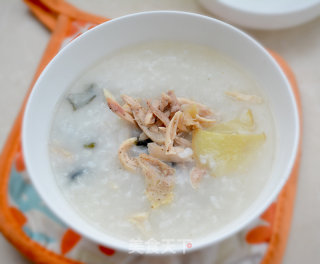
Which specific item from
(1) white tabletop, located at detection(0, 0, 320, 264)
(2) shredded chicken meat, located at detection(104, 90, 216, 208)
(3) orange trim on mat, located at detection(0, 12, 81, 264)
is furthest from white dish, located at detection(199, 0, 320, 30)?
(3) orange trim on mat, located at detection(0, 12, 81, 264)

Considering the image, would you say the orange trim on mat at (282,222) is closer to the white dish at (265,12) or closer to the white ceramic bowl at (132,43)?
the white ceramic bowl at (132,43)

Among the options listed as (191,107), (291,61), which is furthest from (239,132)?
(291,61)

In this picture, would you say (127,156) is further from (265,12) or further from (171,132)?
(265,12)

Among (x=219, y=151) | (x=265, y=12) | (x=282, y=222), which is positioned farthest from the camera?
(x=265, y=12)

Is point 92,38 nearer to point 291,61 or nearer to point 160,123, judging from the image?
point 160,123

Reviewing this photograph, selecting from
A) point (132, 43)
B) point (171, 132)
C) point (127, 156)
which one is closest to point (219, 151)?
point (171, 132)
